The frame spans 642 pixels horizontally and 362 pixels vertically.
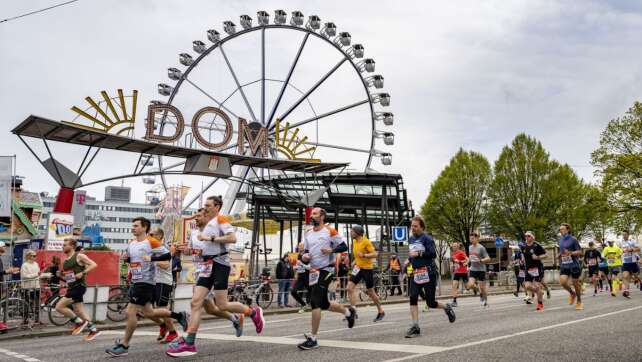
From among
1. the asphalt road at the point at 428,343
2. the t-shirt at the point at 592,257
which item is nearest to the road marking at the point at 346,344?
the asphalt road at the point at 428,343

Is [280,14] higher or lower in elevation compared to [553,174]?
higher

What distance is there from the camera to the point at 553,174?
44812mm

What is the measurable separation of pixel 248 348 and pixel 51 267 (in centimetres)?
983

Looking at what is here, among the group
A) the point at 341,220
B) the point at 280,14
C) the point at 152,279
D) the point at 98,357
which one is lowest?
the point at 98,357

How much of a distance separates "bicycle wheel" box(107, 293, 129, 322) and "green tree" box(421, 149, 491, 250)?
35.3m

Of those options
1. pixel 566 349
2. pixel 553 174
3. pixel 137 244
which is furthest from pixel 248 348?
pixel 553 174

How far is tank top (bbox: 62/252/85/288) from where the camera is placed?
10758 mm

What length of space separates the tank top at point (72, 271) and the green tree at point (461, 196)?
129 ft

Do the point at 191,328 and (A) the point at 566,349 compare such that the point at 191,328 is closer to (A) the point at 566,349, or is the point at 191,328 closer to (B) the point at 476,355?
(B) the point at 476,355

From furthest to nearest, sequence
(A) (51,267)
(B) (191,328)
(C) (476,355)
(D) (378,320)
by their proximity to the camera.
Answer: (A) (51,267) → (D) (378,320) → (B) (191,328) → (C) (476,355)

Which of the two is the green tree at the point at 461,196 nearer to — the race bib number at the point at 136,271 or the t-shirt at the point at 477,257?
the t-shirt at the point at 477,257

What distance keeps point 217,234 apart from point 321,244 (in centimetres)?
156

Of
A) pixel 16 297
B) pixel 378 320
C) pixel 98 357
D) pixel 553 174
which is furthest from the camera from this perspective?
pixel 553 174

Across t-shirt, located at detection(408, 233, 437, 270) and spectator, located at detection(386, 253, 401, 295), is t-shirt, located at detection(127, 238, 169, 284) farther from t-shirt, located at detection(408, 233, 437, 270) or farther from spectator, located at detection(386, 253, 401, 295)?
spectator, located at detection(386, 253, 401, 295)
